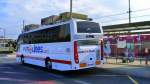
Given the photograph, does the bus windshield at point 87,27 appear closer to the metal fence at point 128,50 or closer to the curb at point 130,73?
the curb at point 130,73

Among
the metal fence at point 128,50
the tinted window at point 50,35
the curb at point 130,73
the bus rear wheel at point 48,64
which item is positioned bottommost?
the curb at point 130,73

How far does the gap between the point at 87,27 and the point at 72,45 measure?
5.05ft

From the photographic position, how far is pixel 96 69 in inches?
750

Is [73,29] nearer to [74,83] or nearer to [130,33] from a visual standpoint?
[74,83]

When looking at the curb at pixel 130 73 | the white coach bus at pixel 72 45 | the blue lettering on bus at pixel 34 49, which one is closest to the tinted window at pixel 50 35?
the white coach bus at pixel 72 45

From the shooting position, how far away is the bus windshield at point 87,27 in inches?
642

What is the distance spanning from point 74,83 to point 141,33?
56.7ft

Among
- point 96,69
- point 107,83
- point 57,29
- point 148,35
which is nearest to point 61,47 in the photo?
point 57,29

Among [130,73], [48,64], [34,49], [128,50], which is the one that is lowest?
[130,73]

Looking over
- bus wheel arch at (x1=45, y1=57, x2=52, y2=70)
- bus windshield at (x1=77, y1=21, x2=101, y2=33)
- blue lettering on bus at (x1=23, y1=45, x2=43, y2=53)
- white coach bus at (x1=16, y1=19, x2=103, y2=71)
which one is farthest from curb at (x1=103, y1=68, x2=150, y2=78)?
blue lettering on bus at (x1=23, y1=45, x2=43, y2=53)

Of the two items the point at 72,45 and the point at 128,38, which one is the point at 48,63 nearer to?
the point at 72,45

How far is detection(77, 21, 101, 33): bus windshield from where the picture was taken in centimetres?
1630

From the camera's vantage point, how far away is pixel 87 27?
16.7 meters

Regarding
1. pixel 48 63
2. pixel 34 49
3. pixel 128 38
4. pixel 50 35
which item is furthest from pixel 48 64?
pixel 128 38
